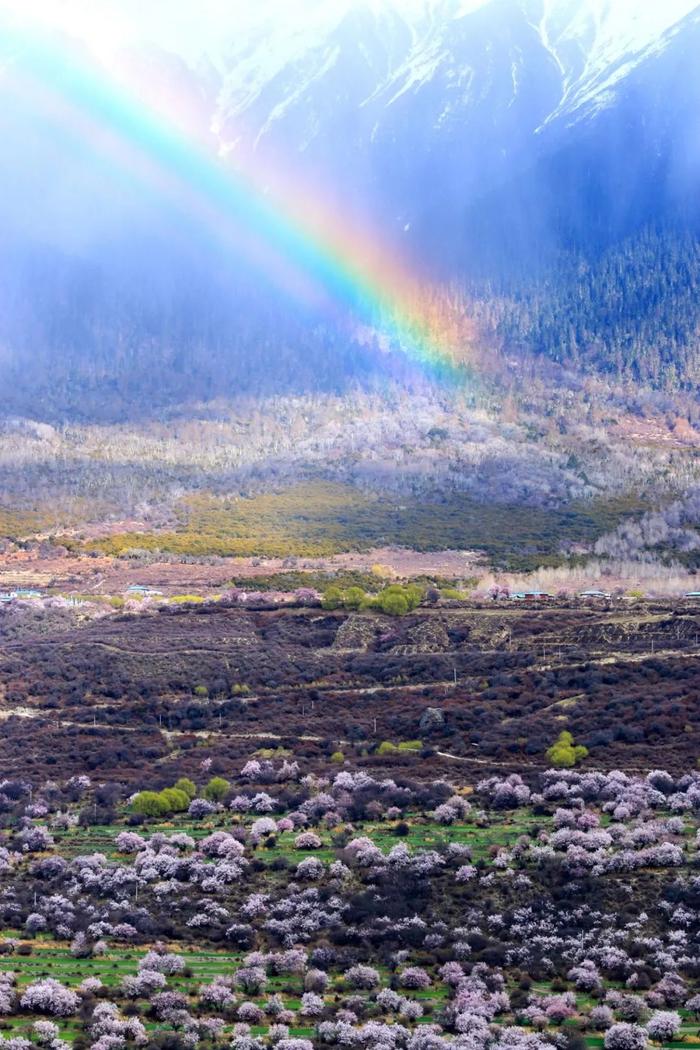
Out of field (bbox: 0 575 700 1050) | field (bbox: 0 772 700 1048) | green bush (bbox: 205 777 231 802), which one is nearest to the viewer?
field (bbox: 0 772 700 1048)

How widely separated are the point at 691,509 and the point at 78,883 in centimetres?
7385

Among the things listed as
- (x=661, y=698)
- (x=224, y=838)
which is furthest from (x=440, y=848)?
(x=661, y=698)

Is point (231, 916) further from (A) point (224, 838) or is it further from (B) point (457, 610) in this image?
(B) point (457, 610)

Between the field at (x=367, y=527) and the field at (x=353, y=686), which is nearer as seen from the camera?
the field at (x=353, y=686)

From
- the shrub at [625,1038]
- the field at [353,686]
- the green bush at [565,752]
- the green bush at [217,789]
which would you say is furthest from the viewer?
the field at [353,686]

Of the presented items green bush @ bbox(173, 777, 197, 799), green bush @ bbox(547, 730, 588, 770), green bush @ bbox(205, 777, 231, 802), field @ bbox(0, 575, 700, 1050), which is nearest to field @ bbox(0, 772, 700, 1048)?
field @ bbox(0, 575, 700, 1050)

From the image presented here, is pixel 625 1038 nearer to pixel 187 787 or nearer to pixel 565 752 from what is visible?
pixel 565 752

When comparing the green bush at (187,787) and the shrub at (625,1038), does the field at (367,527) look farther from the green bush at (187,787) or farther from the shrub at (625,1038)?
the shrub at (625,1038)

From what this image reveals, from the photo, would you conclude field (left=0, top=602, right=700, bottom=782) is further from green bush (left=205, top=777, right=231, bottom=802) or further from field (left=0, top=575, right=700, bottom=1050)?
green bush (left=205, top=777, right=231, bottom=802)

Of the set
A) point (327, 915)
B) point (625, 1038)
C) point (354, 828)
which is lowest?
point (625, 1038)

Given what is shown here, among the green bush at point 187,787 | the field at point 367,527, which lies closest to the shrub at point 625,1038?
the green bush at point 187,787

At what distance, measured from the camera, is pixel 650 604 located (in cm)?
8019

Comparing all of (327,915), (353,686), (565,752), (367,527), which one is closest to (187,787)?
(565,752)

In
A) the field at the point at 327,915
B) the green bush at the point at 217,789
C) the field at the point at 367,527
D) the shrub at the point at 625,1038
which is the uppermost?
the field at the point at 367,527
